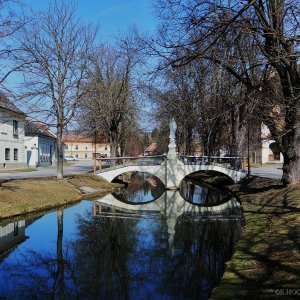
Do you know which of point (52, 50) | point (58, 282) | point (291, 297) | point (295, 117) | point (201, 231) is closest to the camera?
point (291, 297)

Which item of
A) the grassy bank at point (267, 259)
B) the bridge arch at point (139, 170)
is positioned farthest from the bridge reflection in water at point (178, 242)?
the bridge arch at point (139, 170)

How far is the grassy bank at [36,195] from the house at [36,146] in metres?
25.7

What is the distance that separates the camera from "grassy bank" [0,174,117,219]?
679 inches

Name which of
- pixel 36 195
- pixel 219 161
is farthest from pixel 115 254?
pixel 219 161

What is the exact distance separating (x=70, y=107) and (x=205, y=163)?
11982mm

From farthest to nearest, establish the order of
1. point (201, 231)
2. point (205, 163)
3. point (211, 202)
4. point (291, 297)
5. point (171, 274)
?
1. point (205, 163)
2. point (211, 202)
3. point (201, 231)
4. point (171, 274)
5. point (291, 297)

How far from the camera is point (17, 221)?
15.8m

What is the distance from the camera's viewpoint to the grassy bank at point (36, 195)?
1725 cm

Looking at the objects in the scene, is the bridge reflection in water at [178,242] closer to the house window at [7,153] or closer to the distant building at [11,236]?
the distant building at [11,236]

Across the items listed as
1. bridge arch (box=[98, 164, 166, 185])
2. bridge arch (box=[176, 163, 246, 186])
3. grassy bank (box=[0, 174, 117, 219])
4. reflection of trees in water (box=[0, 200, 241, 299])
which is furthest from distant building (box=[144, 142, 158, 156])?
reflection of trees in water (box=[0, 200, 241, 299])

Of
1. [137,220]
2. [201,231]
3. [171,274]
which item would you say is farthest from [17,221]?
[171,274]

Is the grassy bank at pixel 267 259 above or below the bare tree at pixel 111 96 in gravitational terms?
below

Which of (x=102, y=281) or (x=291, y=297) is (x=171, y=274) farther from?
(x=291, y=297)

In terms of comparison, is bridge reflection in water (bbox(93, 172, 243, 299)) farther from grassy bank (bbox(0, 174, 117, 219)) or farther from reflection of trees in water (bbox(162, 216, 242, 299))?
grassy bank (bbox(0, 174, 117, 219))
